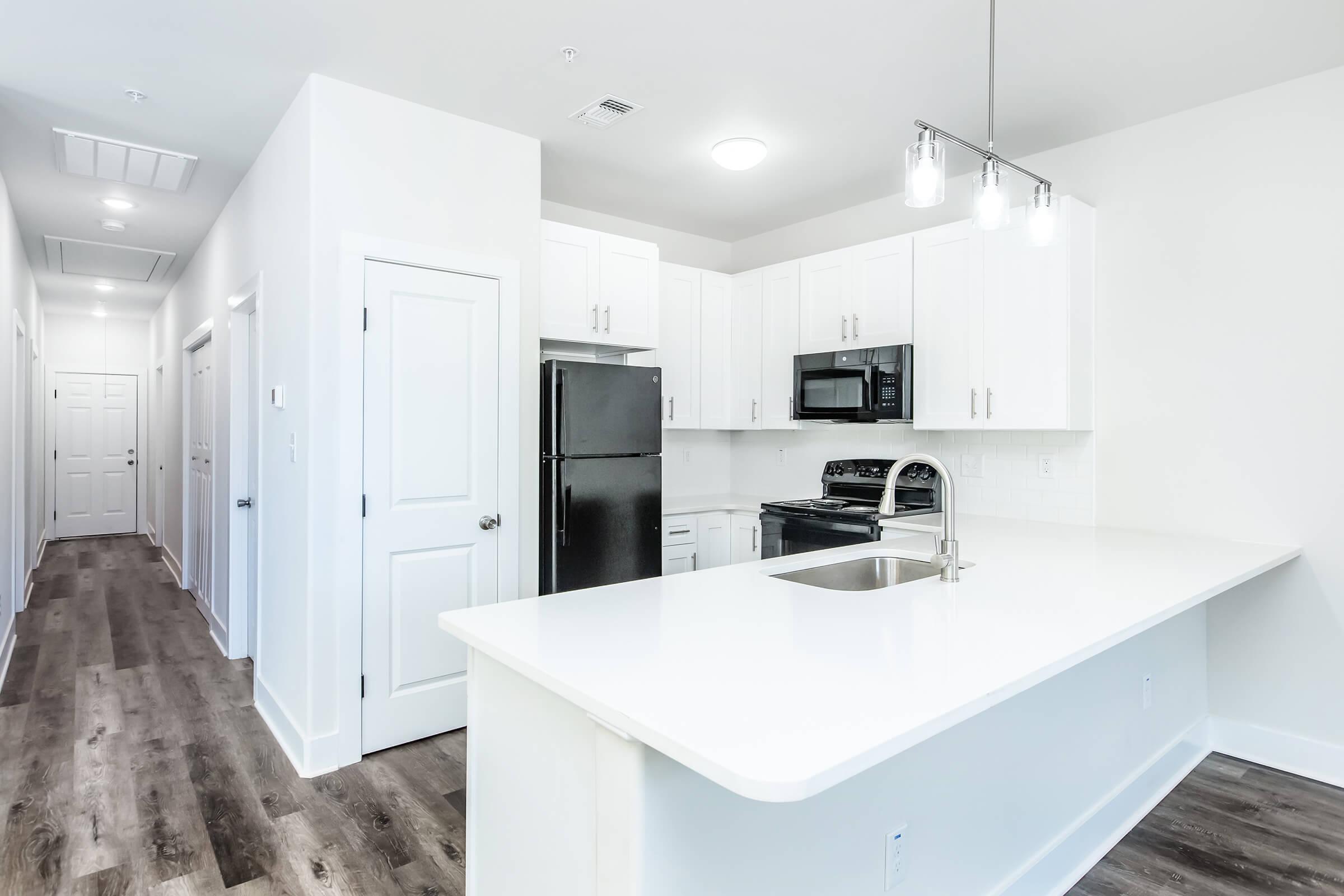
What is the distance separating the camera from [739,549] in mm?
4320

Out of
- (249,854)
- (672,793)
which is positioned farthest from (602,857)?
(249,854)

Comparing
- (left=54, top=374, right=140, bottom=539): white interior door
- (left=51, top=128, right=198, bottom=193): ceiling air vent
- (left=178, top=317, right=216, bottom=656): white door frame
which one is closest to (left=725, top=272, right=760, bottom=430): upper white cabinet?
(left=51, top=128, right=198, bottom=193): ceiling air vent

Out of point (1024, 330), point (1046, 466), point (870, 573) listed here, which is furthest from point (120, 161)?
point (1046, 466)

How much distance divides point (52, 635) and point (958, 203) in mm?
5700

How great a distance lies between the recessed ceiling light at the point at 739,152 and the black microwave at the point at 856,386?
3.54 ft

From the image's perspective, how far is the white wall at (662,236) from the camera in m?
4.23

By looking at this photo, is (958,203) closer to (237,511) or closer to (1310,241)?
(1310,241)

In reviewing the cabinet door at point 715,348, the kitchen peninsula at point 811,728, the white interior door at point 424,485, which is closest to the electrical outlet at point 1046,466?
the kitchen peninsula at point 811,728

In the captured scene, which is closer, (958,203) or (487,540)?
(487,540)

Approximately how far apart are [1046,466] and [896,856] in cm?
238

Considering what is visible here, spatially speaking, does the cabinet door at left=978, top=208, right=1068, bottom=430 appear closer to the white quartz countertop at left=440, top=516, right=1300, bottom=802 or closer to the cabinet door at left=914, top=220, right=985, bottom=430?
the cabinet door at left=914, top=220, right=985, bottom=430

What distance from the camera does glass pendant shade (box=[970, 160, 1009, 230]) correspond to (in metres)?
2.05

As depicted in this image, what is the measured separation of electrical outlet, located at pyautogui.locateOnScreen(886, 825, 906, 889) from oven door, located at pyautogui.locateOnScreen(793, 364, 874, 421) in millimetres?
2360

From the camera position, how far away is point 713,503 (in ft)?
15.1
